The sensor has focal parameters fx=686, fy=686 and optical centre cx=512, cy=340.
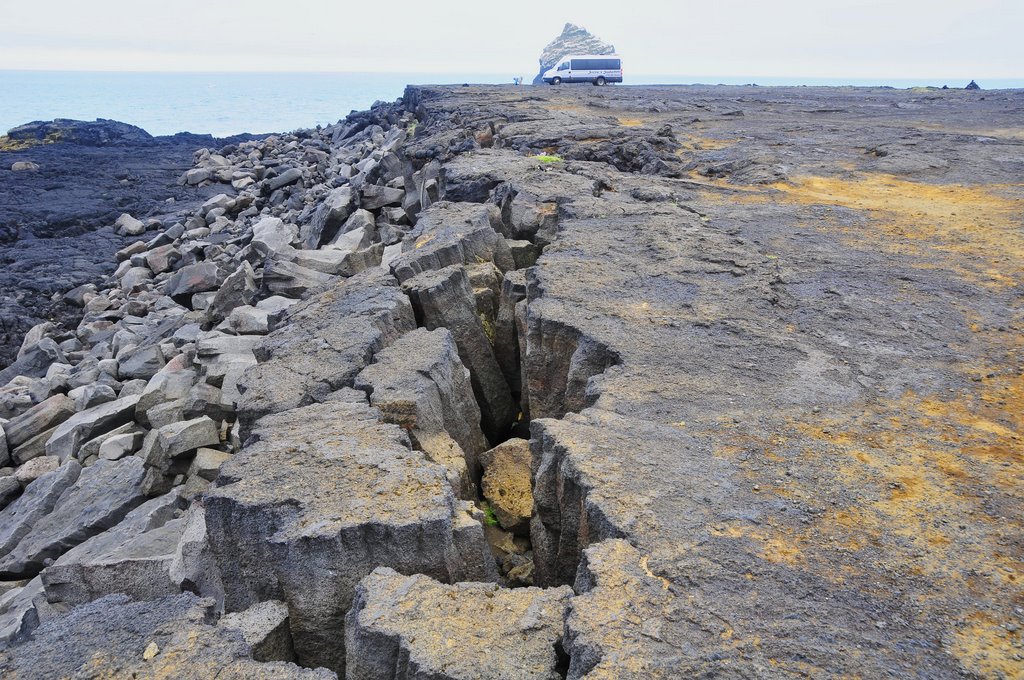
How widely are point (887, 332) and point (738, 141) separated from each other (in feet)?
24.5

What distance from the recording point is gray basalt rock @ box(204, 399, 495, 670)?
8.69 feet

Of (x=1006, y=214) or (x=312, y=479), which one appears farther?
(x=1006, y=214)

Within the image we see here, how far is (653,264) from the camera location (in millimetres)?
5094

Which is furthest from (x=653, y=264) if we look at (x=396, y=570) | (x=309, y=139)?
(x=309, y=139)

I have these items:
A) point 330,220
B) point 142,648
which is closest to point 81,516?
point 142,648

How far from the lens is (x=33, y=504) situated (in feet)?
17.7

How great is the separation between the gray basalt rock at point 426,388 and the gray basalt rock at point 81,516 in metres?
2.27

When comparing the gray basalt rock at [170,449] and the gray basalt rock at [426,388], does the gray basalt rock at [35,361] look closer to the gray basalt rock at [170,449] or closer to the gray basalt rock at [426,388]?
the gray basalt rock at [170,449]

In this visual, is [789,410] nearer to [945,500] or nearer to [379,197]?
[945,500]

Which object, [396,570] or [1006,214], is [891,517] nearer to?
[396,570]

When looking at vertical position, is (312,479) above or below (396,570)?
above

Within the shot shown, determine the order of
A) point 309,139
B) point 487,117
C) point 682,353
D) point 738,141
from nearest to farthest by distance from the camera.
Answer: point 682,353 → point 738,141 → point 487,117 → point 309,139

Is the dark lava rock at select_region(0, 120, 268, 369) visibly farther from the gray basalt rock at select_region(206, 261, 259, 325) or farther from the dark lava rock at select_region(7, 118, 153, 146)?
the gray basalt rock at select_region(206, 261, 259, 325)

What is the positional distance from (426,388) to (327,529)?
1289 mm
